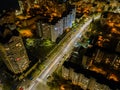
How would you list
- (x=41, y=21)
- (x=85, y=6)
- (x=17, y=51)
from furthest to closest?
(x=85, y=6) < (x=41, y=21) < (x=17, y=51)

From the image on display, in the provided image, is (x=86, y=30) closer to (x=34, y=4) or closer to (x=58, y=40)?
(x=58, y=40)

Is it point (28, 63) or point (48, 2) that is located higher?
point (48, 2)

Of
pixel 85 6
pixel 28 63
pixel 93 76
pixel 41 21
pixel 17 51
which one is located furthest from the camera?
pixel 85 6

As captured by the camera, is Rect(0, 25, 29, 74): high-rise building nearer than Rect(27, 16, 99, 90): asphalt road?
Yes

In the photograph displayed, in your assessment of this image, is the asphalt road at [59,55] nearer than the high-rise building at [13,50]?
No

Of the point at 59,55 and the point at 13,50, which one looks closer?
the point at 13,50

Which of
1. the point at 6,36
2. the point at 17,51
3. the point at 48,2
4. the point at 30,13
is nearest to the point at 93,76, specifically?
the point at 17,51

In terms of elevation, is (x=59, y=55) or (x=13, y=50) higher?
(x=13, y=50)

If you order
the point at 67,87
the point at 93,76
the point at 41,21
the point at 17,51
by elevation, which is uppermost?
the point at 41,21
